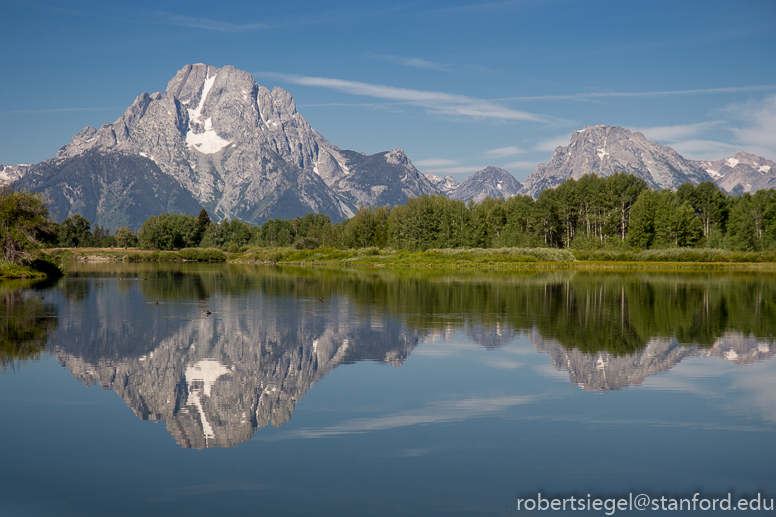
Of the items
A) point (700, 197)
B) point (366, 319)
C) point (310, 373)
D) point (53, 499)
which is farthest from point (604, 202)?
point (53, 499)

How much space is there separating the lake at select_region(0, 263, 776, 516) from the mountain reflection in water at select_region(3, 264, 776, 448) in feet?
0.38

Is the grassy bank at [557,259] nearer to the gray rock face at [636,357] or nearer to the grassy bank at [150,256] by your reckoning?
the grassy bank at [150,256]

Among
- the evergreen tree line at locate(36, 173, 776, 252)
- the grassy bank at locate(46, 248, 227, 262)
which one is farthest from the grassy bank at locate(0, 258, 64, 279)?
the grassy bank at locate(46, 248, 227, 262)

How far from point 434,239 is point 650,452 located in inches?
4501

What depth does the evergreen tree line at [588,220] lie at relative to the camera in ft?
344

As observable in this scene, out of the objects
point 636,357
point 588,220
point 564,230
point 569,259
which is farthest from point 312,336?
point 564,230

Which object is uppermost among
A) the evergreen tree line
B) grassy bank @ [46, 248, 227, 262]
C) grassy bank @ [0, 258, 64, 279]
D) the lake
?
the evergreen tree line

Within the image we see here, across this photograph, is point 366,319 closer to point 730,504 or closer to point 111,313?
point 111,313

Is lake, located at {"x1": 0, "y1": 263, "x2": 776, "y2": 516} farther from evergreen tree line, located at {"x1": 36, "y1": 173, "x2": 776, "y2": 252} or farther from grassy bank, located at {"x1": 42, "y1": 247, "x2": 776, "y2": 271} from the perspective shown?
evergreen tree line, located at {"x1": 36, "y1": 173, "x2": 776, "y2": 252}

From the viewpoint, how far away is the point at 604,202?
115750 millimetres

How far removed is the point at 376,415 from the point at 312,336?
413 inches

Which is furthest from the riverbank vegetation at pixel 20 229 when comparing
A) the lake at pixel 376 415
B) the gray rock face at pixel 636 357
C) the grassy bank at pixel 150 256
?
the grassy bank at pixel 150 256

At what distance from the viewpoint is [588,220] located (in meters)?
117

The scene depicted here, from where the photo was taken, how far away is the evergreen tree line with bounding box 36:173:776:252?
105000mm
